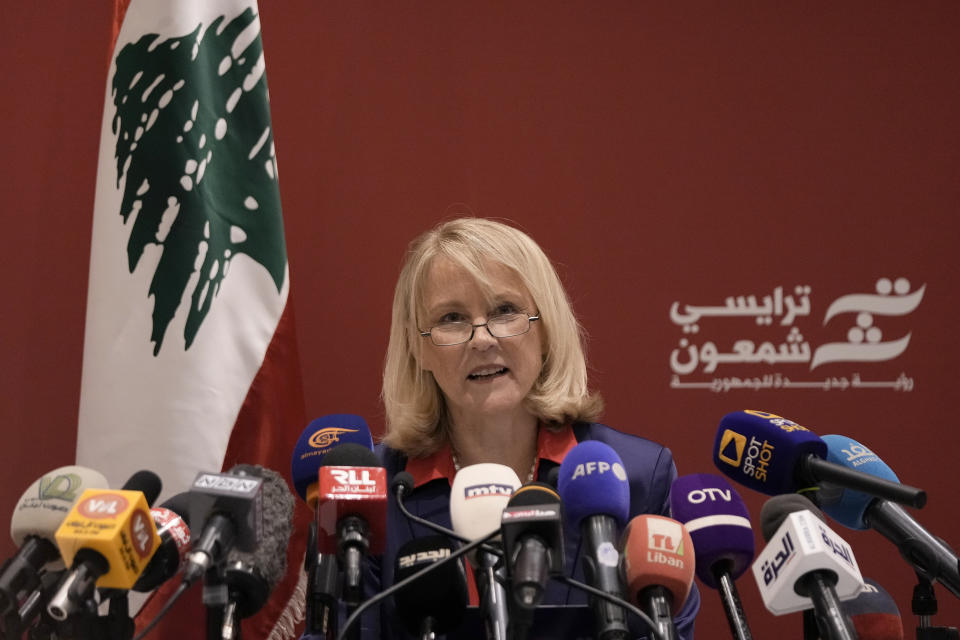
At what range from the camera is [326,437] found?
1571 millimetres

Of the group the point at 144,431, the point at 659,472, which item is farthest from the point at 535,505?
the point at 144,431

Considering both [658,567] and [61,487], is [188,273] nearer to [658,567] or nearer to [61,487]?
[61,487]

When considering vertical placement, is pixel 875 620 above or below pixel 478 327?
below

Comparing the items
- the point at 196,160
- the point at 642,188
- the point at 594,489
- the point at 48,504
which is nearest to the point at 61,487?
the point at 48,504

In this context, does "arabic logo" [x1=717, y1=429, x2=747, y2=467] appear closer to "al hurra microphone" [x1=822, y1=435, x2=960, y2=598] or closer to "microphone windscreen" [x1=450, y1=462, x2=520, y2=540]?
"al hurra microphone" [x1=822, y1=435, x2=960, y2=598]

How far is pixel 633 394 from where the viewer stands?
9.57ft

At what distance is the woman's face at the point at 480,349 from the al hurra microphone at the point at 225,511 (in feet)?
3.12

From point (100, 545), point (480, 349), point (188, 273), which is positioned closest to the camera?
point (100, 545)

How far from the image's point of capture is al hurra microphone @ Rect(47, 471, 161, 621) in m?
0.98

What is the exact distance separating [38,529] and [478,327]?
1.06 meters

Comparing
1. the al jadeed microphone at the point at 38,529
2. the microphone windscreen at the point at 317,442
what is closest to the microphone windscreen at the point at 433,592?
the microphone windscreen at the point at 317,442

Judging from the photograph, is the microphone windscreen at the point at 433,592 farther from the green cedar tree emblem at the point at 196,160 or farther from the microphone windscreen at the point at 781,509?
the green cedar tree emblem at the point at 196,160

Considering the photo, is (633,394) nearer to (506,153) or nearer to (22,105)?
(506,153)

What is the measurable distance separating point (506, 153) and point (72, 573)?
2.23m
